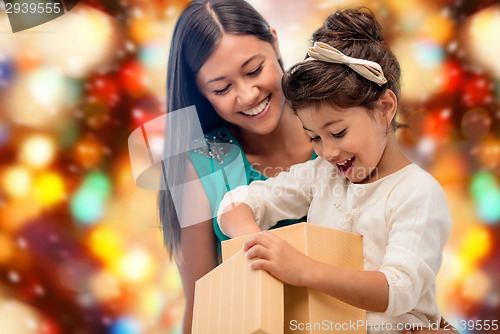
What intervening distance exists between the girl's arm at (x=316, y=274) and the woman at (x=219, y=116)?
433 mm

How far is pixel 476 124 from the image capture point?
4.70 feet

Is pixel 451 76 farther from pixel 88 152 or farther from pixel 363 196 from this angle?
pixel 88 152

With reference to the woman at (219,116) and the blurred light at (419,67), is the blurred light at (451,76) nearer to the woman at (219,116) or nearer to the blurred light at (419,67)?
Answer: the blurred light at (419,67)

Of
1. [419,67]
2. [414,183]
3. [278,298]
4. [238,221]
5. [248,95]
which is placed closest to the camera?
[278,298]

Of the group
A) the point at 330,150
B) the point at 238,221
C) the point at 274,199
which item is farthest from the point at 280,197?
the point at 330,150

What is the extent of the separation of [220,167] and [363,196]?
430 mm

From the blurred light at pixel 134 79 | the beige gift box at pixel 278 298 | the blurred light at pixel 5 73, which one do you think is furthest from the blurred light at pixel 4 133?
the beige gift box at pixel 278 298

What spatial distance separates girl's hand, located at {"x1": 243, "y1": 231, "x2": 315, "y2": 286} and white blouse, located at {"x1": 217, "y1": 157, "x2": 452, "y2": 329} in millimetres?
144

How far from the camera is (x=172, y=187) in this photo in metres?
1.37

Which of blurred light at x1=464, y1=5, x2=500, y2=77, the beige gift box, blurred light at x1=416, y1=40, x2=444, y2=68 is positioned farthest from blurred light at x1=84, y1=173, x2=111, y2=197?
blurred light at x1=464, y1=5, x2=500, y2=77

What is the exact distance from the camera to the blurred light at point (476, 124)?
4.66 feet

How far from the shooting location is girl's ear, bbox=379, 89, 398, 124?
1.02 metres

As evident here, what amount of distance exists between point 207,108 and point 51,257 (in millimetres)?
612

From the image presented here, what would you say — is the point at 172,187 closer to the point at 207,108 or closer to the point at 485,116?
the point at 207,108
